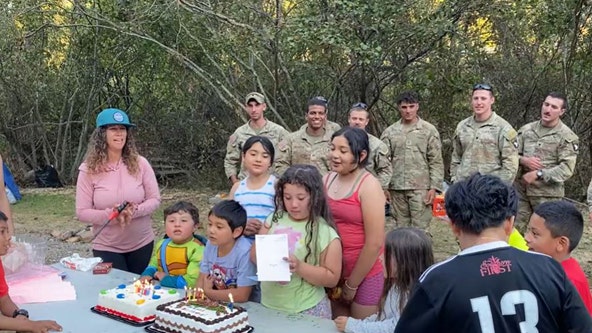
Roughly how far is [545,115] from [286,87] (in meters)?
5.20

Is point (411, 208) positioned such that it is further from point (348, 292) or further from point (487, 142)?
point (348, 292)

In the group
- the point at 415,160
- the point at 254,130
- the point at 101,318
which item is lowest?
the point at 101,318

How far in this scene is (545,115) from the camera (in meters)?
5.43

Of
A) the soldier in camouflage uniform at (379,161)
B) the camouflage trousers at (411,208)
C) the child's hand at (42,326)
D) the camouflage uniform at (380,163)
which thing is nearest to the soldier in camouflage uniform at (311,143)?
the soldier in camouflage uniform at (379,161)

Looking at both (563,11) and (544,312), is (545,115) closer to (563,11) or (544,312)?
(563,11)

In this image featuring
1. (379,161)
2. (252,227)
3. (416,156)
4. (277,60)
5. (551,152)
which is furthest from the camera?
(277,60)

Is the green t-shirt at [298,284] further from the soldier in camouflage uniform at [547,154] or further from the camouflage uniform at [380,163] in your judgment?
the soldier in camouflage uniform at [547,154]

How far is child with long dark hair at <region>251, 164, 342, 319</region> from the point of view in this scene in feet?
10.1

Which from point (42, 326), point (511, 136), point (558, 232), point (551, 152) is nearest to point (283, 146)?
point (511, 136)

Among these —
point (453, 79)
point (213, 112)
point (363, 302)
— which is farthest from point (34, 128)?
point (363, 302)

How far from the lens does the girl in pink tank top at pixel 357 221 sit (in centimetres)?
322

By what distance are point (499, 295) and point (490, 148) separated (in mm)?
3874

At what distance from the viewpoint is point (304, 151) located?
19.5ft

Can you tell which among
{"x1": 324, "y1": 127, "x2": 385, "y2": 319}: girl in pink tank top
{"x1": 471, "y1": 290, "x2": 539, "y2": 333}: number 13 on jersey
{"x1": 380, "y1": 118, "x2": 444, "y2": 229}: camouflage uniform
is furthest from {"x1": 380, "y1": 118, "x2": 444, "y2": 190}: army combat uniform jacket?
{"x1": 471, "y1": 290, "x2": 539, "y2": 333}: number 13 on jersey
